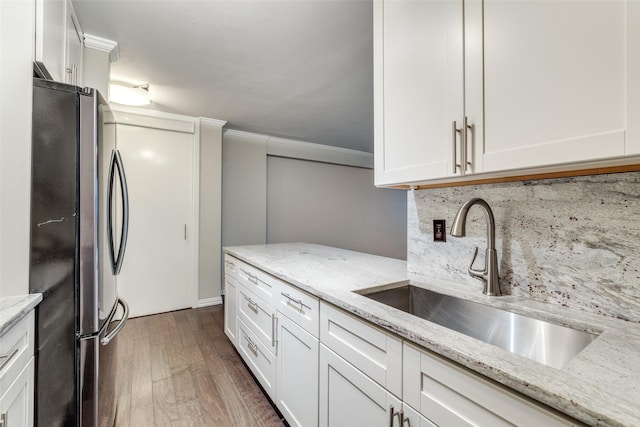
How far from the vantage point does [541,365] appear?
0.64 m

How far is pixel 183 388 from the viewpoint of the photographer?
6.48 feet

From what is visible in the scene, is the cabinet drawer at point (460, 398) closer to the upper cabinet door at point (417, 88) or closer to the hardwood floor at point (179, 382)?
the upper cabinet door at point (417, 88)

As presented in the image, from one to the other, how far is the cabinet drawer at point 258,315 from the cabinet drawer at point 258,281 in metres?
0.04

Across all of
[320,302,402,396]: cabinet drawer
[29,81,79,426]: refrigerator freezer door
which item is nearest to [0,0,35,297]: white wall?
[29,81,79,426]: refrigerator freezer door

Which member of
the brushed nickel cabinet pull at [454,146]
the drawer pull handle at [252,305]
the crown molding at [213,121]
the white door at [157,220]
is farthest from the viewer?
the crown molding at [213,121]

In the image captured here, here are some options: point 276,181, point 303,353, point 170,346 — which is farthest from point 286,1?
point 276,181

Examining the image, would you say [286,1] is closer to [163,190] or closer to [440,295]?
[440,295]

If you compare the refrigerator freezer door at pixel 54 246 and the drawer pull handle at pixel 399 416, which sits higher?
the refrigerator freezer door at pixel 54 246

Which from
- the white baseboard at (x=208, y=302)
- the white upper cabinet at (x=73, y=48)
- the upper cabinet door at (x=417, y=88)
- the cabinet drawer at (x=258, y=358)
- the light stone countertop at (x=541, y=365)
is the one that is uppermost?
the white upper cabinet at (x=73, y=48)

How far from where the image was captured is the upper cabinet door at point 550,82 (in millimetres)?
726

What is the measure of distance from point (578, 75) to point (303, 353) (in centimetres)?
144

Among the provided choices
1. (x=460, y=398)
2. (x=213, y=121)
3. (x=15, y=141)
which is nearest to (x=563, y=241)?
(x=460, y=398)

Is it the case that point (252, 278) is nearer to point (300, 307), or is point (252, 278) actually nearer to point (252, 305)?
point (252, 305)

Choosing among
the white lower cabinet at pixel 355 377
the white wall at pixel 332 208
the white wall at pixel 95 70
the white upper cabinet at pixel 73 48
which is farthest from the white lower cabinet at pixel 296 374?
the white wall at pixel 332 208
